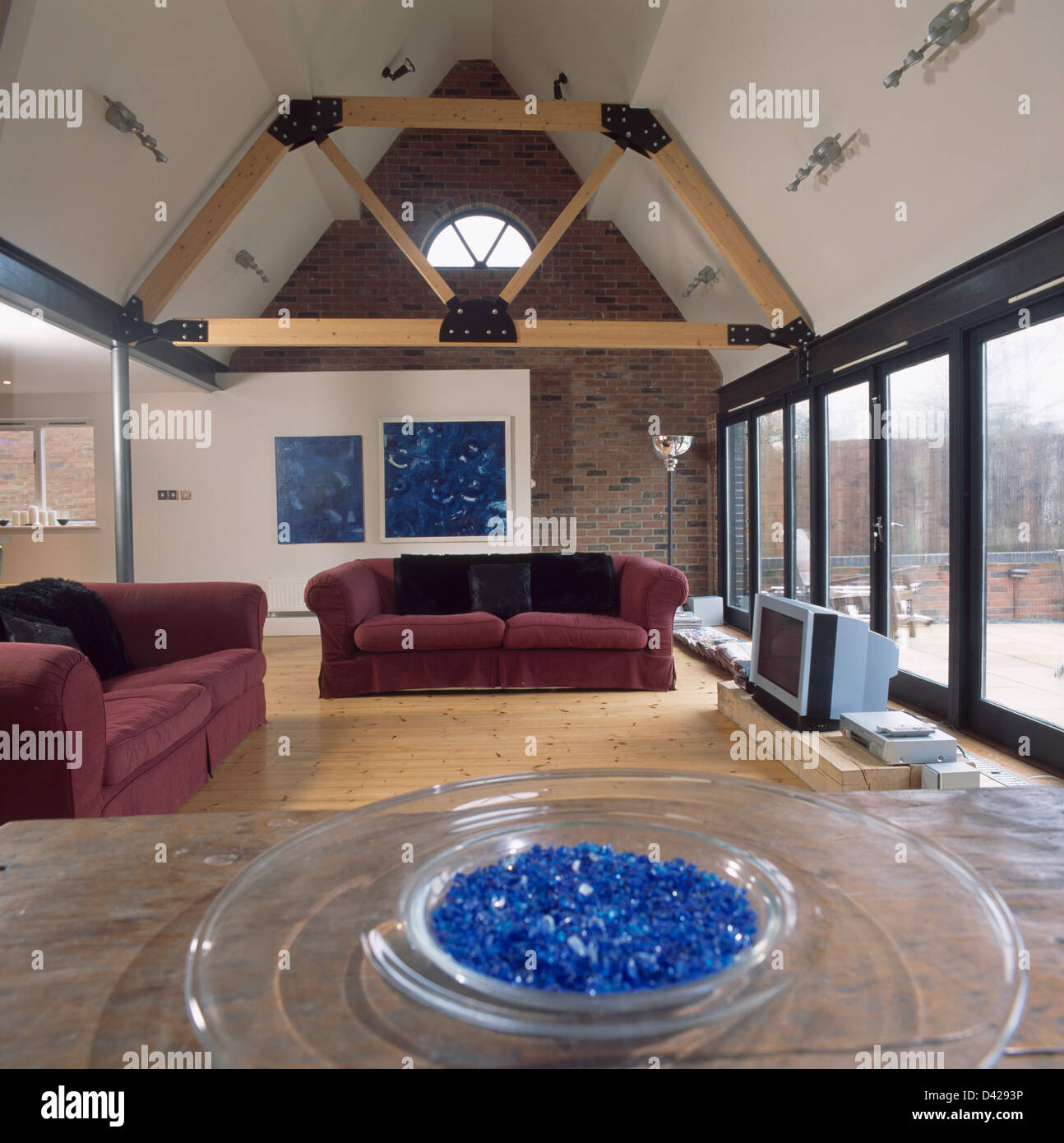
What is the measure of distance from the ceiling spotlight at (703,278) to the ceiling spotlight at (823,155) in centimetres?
209

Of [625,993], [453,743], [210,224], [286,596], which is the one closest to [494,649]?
[453,743]

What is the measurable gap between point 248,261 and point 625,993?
6829 millimetres

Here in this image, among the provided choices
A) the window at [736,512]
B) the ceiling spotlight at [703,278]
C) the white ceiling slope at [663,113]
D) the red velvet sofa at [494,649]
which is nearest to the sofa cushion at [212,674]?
the red velvet sofa at [494,649]

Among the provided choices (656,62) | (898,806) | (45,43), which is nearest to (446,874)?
(898,806)

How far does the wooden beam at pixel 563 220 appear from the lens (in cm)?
546

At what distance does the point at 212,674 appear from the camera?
3.21m

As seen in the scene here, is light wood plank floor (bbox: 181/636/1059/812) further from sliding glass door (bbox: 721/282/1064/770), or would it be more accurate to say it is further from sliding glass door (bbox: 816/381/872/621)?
sliding glass door (bbox: 816/381/872/621)

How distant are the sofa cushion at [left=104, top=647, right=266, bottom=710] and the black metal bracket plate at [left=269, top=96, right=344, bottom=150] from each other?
3.67 meters

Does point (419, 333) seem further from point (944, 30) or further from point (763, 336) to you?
point (944, 30)

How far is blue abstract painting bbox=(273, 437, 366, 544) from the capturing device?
283 inches

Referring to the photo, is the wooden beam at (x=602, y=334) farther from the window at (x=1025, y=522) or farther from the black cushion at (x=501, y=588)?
the window at (x=1025, y=522)

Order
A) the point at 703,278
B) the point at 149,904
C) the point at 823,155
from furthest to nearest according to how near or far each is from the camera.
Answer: the point at 703,278 → the point at 823,155 → the point at 149,904

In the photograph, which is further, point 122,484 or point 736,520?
point 736,520
